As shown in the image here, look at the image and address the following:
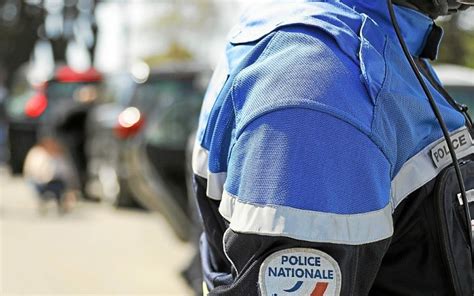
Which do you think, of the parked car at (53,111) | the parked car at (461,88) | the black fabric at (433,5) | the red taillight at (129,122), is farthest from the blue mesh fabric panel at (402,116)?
the parked car at (53,111)

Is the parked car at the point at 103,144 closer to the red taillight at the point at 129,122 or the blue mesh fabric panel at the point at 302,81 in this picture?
the red taillight at the point at 129,122

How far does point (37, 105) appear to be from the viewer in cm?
1538

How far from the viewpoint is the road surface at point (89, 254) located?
24.5ft

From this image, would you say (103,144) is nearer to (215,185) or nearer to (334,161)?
(215,185)

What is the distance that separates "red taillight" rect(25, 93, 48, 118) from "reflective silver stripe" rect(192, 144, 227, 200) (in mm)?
13853

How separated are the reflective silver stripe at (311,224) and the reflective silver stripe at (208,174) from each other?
18 centimetres

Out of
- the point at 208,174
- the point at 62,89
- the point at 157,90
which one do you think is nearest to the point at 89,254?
the point at 157,90

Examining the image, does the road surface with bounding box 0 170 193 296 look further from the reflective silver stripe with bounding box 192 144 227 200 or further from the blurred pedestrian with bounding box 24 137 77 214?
the reflective silver stripe with bounding box 192 144 227 200

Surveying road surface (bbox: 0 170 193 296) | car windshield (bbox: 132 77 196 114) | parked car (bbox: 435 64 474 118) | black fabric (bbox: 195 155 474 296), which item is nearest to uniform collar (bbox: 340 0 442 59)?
black fabric (bbox: 195 155 474 296)

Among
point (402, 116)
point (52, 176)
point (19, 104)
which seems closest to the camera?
point (402, 116)

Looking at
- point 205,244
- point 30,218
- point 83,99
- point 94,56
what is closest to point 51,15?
point 94,56

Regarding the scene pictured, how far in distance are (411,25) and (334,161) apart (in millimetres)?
451

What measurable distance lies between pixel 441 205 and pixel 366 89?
246 mm

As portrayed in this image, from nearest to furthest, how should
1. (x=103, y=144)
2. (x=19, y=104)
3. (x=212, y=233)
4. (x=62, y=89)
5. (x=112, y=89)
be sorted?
(x=212, y=233) < (x=103, y=144) < (x=112, y=89) < (x=62, y=89) < (x=19, y=104)
